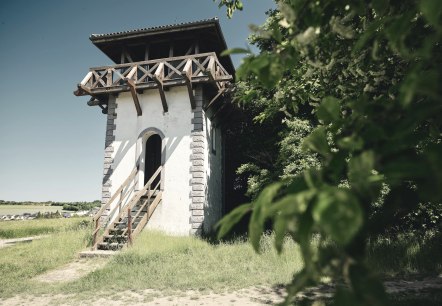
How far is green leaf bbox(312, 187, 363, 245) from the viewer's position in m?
0.68

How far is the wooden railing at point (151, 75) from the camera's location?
12336 millimetres

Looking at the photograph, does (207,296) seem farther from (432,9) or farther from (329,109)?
(432,9)

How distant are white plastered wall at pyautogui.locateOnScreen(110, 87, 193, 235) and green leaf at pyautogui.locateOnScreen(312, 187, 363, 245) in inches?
467

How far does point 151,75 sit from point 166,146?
2840mm

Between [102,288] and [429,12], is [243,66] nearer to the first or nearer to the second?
[429,12]

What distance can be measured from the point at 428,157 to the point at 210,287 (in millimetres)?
6369

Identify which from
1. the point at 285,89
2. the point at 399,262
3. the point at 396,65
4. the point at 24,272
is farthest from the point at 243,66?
the point at 24,272

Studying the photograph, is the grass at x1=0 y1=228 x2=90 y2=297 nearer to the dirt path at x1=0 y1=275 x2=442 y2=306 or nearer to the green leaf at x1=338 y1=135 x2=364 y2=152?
the dirt path at x1=0 y1=275 x2=442 y2=306

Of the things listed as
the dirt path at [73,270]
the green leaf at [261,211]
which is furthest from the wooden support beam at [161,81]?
the green leaf at [261,211]

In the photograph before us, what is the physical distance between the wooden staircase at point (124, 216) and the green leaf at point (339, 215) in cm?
1020

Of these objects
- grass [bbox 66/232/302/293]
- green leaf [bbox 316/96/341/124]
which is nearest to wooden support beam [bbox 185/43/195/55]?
grass [bbox 66/232/302/293]

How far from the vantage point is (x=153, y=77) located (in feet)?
39.5

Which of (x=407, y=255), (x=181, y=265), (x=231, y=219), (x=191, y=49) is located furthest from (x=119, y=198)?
(x=231, y=219)

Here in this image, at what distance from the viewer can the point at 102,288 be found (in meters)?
6.71
